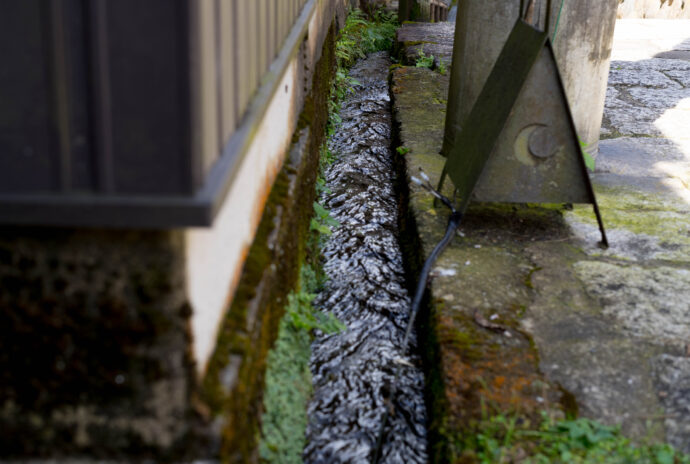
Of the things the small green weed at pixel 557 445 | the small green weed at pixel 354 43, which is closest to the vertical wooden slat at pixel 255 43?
the small green weed at pixel 557 445

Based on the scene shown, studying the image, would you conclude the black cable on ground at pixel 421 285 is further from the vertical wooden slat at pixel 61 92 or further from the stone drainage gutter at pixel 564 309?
the vertical wooden slat at pixel 61 92

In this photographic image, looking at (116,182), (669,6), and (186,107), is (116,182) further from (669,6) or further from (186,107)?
(669,6)

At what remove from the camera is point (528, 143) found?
2.96m

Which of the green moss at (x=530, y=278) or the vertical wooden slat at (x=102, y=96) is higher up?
the vertical wooden slat at (x=102, y=96)

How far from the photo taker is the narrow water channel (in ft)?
7.39

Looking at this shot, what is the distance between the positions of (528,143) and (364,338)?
1077 millimetres

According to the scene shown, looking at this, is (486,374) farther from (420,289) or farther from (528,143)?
(528,143)

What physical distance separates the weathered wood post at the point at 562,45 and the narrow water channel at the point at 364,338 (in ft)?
2.67

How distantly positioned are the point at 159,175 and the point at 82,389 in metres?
0.48

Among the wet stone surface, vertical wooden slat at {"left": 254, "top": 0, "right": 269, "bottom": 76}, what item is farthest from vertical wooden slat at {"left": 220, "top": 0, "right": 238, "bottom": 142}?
the wet stone surface

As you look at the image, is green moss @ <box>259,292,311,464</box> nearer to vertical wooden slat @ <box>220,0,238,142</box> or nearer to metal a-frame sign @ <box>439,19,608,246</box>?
vertical wooden slat @ <box>220,0,238,142</box>

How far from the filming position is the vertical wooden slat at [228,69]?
5.04 ft

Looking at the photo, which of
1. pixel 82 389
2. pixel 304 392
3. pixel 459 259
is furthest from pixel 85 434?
pixel 459 259

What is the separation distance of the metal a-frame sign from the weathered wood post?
0.62 metres
